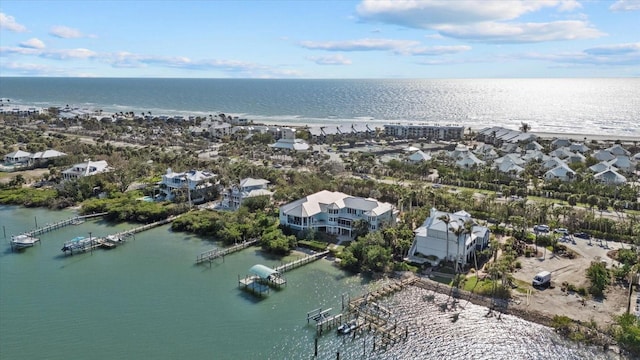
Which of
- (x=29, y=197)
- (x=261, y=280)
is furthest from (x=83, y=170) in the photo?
(x=261, y=280)

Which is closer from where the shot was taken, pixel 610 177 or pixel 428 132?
pixel 610 177

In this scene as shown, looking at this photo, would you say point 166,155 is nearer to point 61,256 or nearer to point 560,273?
point 61,256

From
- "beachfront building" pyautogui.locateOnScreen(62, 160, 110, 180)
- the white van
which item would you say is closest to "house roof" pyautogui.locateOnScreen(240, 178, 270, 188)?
"beachfront building" pyautogui.locateOnScreen(62, 160, 110, 180)

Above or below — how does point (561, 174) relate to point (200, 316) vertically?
above

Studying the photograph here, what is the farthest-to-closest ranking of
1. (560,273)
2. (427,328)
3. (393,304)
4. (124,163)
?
(124,163)
(560,273)
(393,304)
(427,328)

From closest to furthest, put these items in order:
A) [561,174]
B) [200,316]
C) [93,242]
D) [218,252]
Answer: [200,316], [218,252], [93,242], [561,174]

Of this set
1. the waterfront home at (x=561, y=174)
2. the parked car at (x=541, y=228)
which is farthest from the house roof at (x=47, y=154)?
the waterfront home at (x=561, y=174)

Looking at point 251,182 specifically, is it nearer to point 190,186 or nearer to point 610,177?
point 190,186

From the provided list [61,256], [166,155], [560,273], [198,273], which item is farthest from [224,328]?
[166,155]
